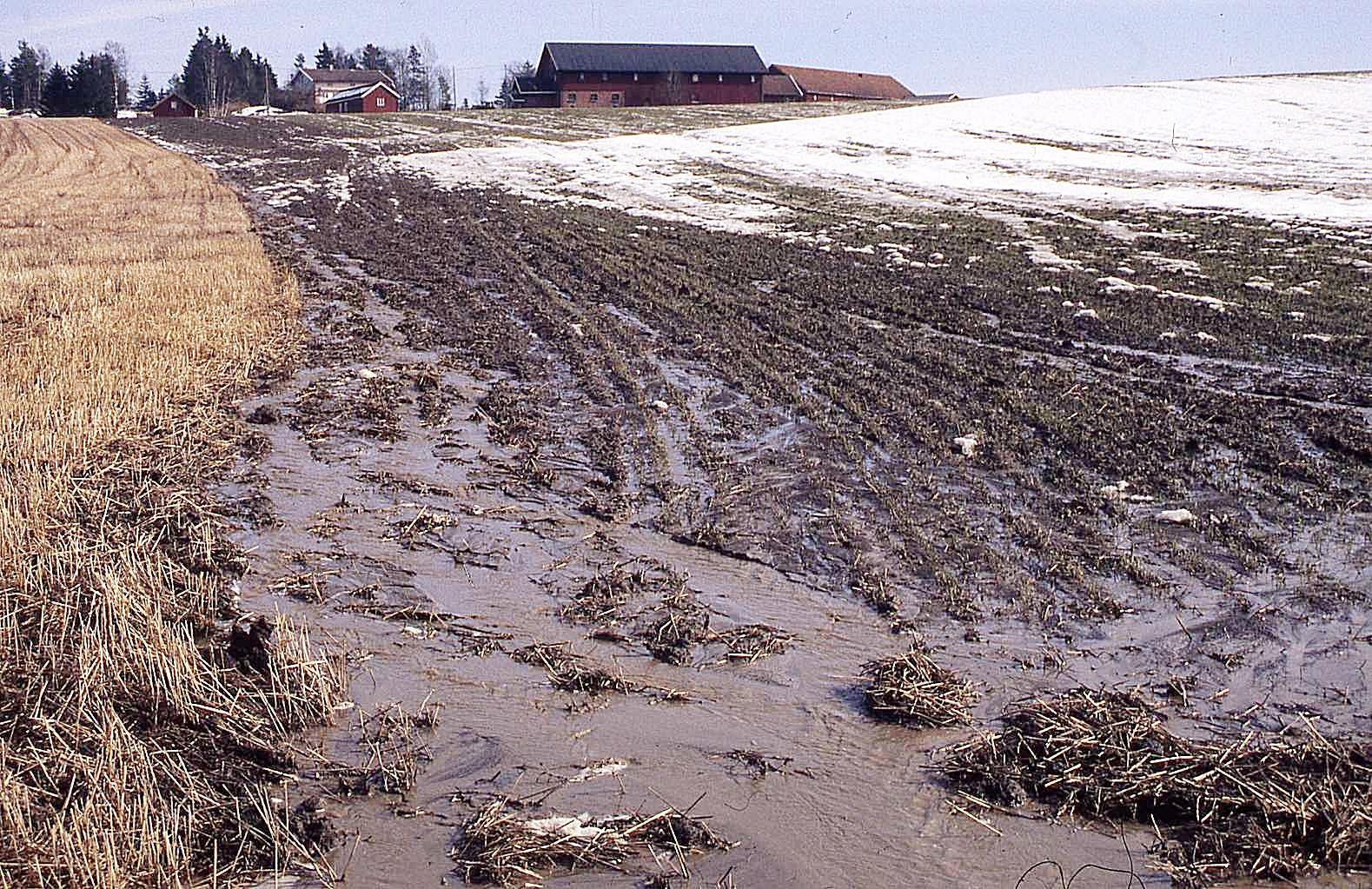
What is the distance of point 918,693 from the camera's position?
5348 millimetres

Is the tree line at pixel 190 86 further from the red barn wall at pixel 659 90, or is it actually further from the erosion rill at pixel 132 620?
the erosion rill at pixel 132 620

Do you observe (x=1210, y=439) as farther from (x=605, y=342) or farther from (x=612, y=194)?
(x=612, y=194)

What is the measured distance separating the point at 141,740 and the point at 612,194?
85.5 feet

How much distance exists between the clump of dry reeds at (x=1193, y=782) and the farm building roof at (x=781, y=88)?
8937 cm

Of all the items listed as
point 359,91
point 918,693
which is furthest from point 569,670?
point 359,91

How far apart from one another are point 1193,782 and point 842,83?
321 ft

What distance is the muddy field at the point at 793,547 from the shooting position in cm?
481

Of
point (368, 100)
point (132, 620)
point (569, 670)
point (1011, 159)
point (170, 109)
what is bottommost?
point (569, 670)

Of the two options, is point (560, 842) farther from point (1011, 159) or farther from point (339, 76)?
point (339, 76)

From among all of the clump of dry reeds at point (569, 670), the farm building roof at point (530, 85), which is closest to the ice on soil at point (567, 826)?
the clump of dry reeds at point (569, 670)

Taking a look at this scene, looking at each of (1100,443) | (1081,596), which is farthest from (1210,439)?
(1081,596)

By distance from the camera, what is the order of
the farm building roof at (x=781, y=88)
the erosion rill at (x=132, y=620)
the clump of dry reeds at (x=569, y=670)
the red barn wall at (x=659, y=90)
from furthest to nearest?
the farm building roof at (x=781, y=88), the red barn wall at (x=659, y=90), the clump of dry reeds at (x=569, y=670), the erosion rill at (x=132, y=620)

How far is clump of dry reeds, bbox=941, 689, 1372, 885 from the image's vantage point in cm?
433

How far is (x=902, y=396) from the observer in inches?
408
